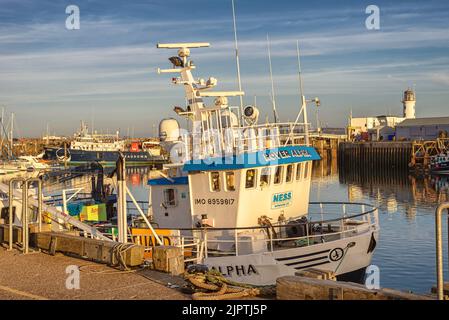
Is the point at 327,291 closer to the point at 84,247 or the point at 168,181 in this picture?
the point at 84,247

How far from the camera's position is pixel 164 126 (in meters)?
21.1

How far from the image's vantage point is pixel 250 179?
57.5 feet

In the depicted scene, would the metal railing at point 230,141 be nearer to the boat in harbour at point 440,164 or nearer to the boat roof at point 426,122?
the boat in harbour at point 440,164

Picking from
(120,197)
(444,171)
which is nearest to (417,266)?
(120,197)

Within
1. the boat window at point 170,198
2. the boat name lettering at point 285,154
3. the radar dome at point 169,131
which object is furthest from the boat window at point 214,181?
the radar dome at point 169,131

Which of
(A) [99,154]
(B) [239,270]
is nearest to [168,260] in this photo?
(B) [239,270]

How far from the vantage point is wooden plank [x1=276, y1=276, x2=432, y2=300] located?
7570 mm

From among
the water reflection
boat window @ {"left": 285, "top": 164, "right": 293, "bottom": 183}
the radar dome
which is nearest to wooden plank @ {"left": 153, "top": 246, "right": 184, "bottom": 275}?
boat window @ {"left": 285, "top": 164, "right": 293, "bottom": 183}

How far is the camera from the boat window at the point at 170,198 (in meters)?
19.4

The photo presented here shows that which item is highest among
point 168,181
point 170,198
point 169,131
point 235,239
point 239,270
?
point 169,131

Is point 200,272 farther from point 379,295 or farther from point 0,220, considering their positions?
point 0,220

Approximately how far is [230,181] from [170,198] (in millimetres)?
2844

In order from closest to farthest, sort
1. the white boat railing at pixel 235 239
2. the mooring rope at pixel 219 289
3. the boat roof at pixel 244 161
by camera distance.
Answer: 1. the mooring rope at pixel 219 289
2. the white boat railing at pixel 235 239
3. the boat roof at pixel 244 161

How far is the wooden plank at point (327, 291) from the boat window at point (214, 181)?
9.17 metres
